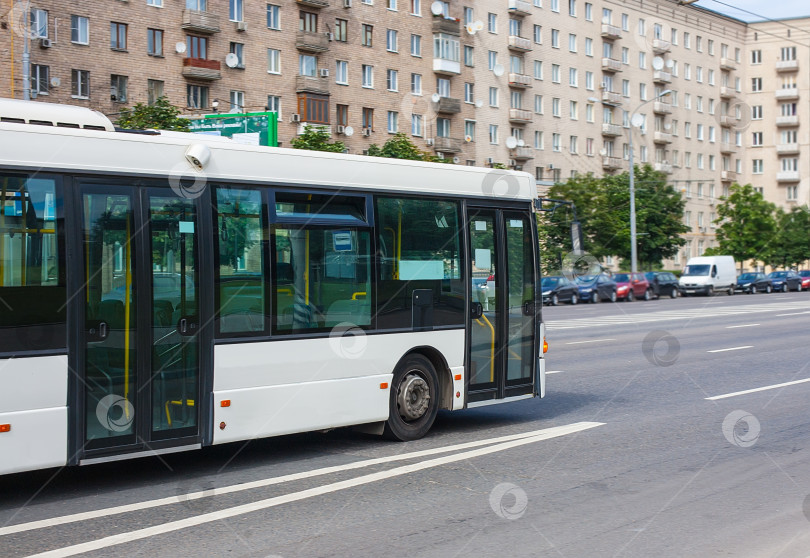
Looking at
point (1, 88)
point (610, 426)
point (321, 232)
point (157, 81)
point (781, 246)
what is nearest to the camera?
point (321, 232)

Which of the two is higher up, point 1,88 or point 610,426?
point 1,88

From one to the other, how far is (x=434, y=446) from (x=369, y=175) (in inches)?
99.5

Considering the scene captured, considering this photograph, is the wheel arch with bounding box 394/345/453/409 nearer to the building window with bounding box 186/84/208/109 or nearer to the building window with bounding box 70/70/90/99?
the building window with bounding box 70/70/90/99

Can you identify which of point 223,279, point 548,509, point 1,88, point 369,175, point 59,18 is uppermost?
point 59,18

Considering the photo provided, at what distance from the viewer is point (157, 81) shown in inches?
1879

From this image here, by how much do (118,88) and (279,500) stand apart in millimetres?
41969

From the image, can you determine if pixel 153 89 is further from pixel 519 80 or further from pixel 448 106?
pixel 519 80

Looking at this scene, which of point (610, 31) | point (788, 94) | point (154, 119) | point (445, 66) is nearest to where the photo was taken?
point (154, 119)

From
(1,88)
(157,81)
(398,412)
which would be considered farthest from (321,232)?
(157,81)

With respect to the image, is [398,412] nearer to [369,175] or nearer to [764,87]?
[369,175]

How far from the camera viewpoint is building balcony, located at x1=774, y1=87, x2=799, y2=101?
98.6 metres

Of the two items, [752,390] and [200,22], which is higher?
[200,22]

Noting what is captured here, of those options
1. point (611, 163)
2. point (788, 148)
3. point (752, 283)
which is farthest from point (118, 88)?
point (788, 148)

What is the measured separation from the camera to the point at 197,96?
1945 inches
